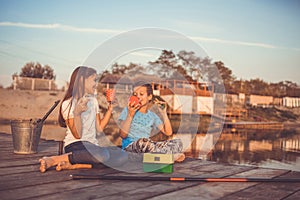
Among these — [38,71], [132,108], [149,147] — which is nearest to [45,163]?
[132,108]

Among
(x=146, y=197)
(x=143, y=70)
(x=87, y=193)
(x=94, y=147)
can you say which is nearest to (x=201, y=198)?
(x=146, y=197)

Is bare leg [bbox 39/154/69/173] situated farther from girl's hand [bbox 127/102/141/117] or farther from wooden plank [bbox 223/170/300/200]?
wooden plank [bbox 223/170/300/200]

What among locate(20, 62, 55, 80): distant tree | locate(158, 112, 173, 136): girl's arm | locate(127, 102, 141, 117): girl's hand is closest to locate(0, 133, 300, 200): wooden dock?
locate(158, 112, 173, 136): girl's arm

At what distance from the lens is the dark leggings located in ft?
11.4

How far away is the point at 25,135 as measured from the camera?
4250 mm

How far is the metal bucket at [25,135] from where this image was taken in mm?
4172

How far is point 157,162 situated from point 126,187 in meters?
0.71

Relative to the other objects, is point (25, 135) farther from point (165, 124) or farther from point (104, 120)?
point (165, 124)

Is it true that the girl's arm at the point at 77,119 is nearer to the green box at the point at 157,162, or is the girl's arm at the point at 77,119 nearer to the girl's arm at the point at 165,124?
the green box at the point at 157,162

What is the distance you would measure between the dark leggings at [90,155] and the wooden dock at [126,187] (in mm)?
93

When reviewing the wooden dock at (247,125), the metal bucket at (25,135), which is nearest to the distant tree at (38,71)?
the wooden dock at (247,125)

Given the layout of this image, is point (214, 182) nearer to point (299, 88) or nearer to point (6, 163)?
point (6, 163)

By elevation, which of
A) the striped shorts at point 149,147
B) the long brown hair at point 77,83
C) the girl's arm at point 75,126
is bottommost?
the striped shorts at point 149,147

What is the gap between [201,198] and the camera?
2574 mm
